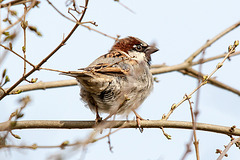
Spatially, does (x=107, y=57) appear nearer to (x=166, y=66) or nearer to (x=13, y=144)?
(x=166, y=66)

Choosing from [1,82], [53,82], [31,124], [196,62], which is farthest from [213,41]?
[1,82]

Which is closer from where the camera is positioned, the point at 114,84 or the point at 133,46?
the point at 114,84

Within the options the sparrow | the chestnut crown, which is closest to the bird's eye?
the chestnut crown

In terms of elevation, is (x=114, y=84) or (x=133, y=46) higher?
(x=133, y=46)

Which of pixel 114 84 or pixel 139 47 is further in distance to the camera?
pixel 139 47

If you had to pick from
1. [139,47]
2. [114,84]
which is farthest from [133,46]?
[114,84]

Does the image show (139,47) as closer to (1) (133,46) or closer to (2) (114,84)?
(1) (133,46)

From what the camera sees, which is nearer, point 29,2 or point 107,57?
point 29,2

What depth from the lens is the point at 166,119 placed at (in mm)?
A: 4941

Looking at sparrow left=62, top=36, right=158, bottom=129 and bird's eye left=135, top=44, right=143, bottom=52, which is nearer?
sparrow left=62, top=36, right=158, bottom=129

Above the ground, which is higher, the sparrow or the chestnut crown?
the chestnut crown

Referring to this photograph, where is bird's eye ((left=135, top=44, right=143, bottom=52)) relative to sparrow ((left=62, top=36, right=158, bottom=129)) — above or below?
above

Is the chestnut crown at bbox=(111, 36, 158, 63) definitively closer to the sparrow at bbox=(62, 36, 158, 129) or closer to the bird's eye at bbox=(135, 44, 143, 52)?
the bird's eye at bbox=(135, 44, 143, 52)

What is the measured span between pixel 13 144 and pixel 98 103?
2733 millimetres
